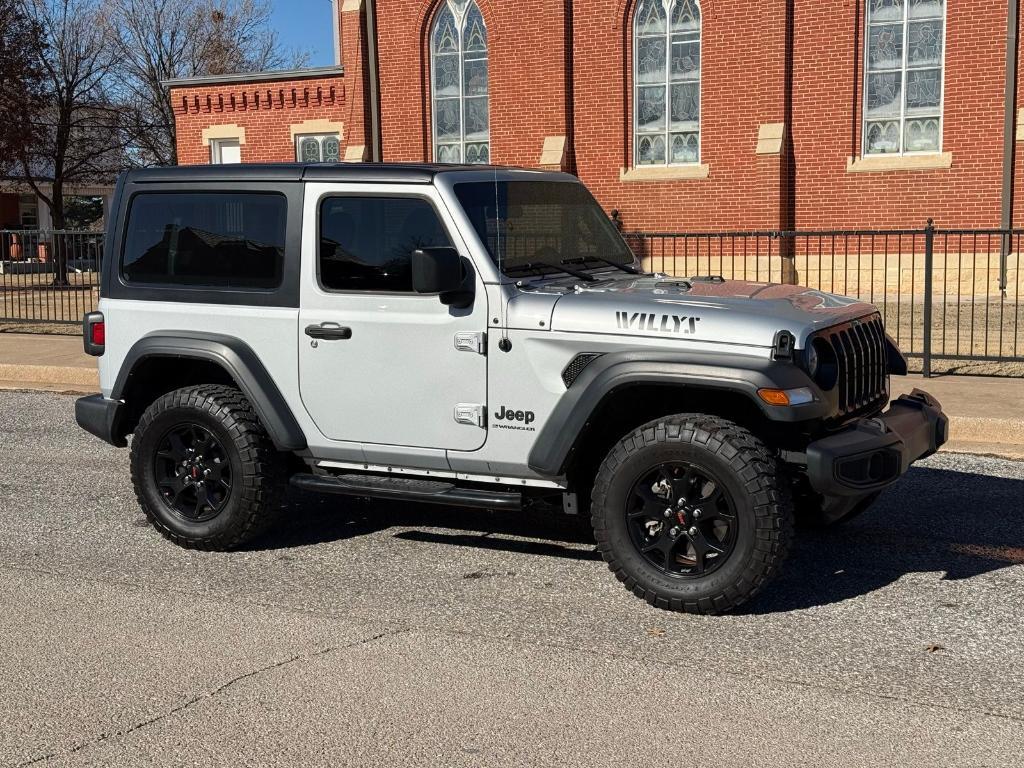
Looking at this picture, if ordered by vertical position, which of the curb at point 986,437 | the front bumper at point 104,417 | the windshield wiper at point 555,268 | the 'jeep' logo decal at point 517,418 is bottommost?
the curb at point 986,437

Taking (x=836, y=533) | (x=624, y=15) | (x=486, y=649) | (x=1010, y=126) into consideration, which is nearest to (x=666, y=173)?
(x=624, y=15)

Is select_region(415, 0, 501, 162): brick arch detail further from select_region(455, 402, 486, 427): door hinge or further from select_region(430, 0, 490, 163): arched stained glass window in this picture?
select_region(455, 402, 486, 427): door hinge

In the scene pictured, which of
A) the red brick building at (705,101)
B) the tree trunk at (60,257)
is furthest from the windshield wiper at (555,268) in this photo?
the red brick building at (705,101)

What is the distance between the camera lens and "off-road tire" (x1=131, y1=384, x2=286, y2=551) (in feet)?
20.4

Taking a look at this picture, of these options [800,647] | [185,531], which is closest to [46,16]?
[185,531]

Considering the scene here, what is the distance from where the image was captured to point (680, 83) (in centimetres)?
2219

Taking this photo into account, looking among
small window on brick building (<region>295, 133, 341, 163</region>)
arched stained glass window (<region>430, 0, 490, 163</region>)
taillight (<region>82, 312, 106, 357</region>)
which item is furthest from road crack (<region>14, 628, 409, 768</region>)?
small window on brick building (<region>295, 133, 341, 163</region>)

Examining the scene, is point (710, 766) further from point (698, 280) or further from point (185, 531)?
A: point (185, 531)

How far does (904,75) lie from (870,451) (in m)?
17.0

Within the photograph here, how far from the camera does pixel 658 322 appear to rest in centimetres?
531

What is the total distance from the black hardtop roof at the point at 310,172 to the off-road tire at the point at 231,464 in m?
1.12

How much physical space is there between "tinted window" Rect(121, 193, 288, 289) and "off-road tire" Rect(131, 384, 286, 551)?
627 millimetres

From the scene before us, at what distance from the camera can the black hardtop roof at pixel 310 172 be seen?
598cm

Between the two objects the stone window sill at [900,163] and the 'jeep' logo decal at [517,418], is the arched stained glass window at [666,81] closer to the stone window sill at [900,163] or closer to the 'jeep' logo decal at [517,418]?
the stone window sill at [900,163]
